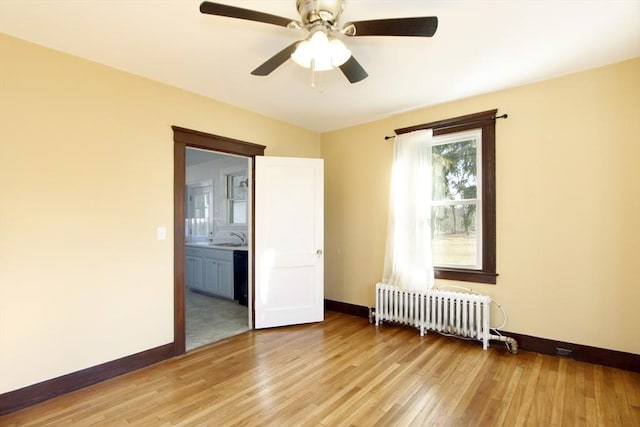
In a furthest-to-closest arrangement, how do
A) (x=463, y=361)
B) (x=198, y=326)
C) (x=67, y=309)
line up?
(x=198, y=326), (x=463, y=361), (x=67, y=309)

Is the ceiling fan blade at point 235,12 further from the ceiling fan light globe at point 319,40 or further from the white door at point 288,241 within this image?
the white door at point 288,241

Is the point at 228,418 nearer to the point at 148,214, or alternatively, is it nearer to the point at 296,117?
the point at 148,214

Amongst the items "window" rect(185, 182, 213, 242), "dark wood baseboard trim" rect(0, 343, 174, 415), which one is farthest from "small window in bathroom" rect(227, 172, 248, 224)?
"dark wood baseboard trim" rect(0, 343, 174, 415)

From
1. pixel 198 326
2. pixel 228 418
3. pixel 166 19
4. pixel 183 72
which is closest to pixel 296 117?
pixel 183 72

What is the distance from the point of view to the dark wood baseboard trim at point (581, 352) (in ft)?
8.40

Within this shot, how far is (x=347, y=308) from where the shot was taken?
437cm

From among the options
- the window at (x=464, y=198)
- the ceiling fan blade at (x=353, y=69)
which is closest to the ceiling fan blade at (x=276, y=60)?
the ceiling fan blade at (x=353, y=69)

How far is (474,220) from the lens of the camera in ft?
11.1

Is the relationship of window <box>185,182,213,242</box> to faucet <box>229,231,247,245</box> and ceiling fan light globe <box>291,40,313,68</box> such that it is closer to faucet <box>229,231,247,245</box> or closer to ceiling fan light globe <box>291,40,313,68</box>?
faucet <box>229,231,247,245</box>

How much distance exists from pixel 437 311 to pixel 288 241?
1931 mm

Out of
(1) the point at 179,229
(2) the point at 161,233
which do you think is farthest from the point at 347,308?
(2) the point at 161,233

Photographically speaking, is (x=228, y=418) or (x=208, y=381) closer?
(x=228, y=418)

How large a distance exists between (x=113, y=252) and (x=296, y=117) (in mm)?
2630

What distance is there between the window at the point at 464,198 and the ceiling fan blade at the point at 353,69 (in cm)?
169
